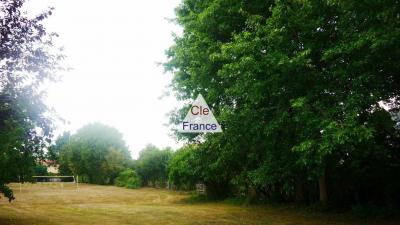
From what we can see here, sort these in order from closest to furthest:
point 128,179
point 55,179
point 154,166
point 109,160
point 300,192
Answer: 1. point 300,192
2. point 154,166
3. point 128,179
4. point 109,160
5. point 55,179

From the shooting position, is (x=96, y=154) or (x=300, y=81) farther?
(x=96, y=154)

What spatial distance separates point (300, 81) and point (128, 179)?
56.1 metres

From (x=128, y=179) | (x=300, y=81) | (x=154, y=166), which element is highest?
(x=300, y=81)

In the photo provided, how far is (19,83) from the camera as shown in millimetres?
14469

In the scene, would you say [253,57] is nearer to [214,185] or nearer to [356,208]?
[356,208]

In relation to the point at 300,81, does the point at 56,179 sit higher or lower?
lower

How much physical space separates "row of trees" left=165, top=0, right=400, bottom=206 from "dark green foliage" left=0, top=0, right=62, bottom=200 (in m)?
6.79

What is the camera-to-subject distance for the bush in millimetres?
64075

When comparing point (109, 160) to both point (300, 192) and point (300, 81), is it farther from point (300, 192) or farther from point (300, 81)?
point (300, 81)

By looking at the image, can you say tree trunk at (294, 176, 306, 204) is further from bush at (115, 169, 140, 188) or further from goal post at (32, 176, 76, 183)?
goal post at (32, 176, 76, 183)

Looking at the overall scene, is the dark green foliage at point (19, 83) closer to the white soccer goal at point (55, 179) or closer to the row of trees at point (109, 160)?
the row of trees at point (109, 160)

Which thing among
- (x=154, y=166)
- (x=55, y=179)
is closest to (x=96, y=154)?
(x=154, y=166)

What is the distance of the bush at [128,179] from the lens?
6407 centimetres

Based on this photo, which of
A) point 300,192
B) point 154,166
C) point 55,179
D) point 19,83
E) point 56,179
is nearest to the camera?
point 19,83
